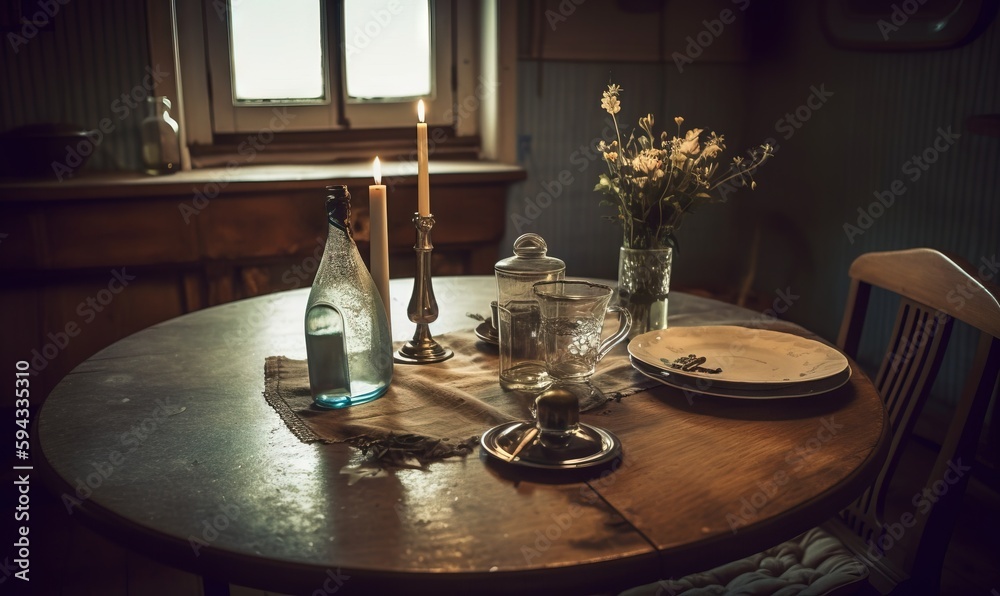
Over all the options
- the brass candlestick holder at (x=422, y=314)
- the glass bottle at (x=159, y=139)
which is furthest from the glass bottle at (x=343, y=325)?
the glass bottle at (x=159, y=139)

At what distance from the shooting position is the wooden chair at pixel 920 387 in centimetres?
112

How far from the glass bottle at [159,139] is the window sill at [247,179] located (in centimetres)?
4

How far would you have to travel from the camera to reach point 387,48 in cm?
268

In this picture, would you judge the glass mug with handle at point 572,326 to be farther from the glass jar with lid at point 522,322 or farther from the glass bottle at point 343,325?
the glass bottle at point 343,325

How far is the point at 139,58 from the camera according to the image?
2.40 m

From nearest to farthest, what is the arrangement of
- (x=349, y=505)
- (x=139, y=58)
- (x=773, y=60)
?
(x=349, y=505) < (x=139, y=58) < (x=773, y=60)

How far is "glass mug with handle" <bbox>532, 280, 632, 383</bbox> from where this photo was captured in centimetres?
104

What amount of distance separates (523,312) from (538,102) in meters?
1.81

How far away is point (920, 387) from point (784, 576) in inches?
14.9

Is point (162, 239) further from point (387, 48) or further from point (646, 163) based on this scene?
point (646, 163)

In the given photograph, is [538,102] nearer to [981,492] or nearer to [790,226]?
[790,226]

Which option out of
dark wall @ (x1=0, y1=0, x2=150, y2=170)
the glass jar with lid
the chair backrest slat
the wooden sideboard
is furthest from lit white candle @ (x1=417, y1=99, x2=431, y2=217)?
dark wall @ (x1=0, y1=0, x2=150, y2=170)

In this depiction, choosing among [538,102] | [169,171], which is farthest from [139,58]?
[538,102]

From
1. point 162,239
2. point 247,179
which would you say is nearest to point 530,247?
point 247,179
